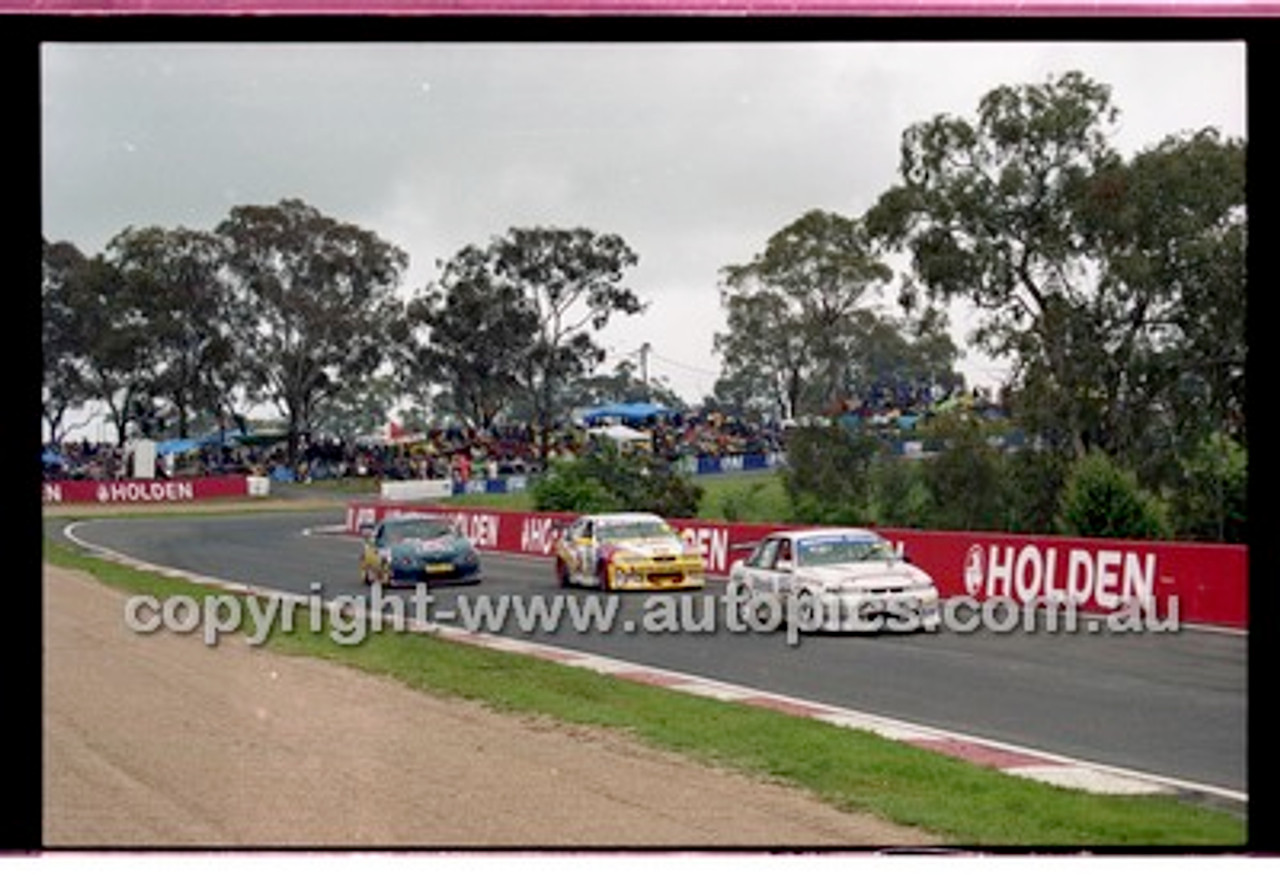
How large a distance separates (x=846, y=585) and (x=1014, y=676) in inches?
131

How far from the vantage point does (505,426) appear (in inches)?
574

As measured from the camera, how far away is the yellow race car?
22.2m

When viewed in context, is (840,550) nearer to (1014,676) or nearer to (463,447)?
(1014,676)

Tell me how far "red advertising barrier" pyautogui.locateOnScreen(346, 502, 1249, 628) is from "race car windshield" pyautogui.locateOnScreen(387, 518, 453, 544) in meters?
0.31

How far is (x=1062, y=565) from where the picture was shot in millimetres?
20781

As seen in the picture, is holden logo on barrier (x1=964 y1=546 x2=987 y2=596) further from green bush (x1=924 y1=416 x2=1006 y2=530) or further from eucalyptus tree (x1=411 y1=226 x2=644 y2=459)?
eucalyptus tree (x1=411 y1=226 x2=644 y2=459)

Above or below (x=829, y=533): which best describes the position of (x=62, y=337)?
above

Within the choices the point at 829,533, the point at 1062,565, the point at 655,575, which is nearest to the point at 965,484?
the point at 1062,565

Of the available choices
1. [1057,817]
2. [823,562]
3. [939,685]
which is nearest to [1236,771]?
[1057,817]

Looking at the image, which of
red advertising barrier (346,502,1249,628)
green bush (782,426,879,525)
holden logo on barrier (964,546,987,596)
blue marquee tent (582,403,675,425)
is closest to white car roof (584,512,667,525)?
red advertising barrier (346,502,1249,628)

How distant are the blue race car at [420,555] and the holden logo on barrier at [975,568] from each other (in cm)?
721

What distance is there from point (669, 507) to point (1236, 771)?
10775mm

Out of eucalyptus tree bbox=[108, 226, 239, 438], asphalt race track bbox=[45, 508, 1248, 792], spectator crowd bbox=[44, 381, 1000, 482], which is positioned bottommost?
asphalt race track bbox=[45, 508, 1248, 792]

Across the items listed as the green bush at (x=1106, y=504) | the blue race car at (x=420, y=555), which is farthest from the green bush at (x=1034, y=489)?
the blue race car at (x=420, y=555)
